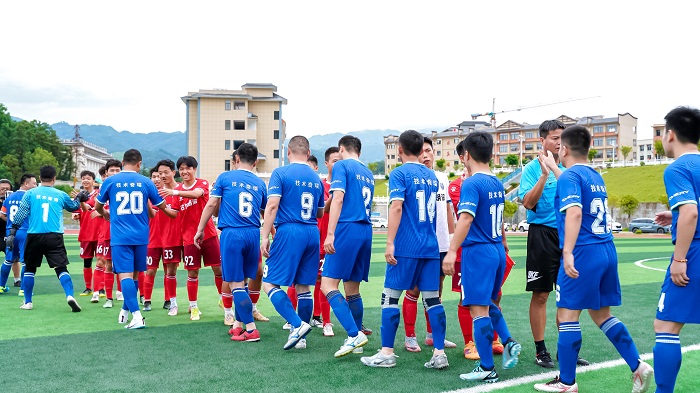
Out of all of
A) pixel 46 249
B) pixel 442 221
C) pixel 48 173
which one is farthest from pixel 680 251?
pixel 48 173

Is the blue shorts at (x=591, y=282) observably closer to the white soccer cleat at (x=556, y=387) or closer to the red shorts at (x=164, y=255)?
the white soccer cleat at (x=556, y=387)

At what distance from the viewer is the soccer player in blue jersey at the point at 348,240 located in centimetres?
625

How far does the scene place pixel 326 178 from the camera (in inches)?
339

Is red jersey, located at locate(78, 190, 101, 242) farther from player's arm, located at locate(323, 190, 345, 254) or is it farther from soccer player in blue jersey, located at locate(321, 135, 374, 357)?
player's arm, located at locate(323, 190, 345, 254)

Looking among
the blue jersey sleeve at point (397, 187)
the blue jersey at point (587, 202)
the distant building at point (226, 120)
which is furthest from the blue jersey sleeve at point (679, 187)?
the distant building at point (226, 120)

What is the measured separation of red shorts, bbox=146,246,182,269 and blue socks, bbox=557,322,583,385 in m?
6.19

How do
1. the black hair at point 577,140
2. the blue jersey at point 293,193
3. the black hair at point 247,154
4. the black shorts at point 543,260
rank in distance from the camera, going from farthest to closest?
the black hair at point 247,154
the blue jersey at point 293,193
the black shorts at point 543,260
the black hair at point 577,140

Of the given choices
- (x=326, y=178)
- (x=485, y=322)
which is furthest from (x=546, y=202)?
(x=326, y=178)

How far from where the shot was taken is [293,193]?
6.80 metres

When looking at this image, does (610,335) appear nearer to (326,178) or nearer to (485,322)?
(485,322)

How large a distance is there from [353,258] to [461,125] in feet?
481

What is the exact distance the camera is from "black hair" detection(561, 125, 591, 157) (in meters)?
5.10

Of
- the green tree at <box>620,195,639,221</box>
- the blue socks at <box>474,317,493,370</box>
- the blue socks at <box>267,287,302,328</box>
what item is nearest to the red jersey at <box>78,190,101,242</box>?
the blue socks at <box>267,287,302,328</box>

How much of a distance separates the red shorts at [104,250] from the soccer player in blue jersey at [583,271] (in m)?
7.71
